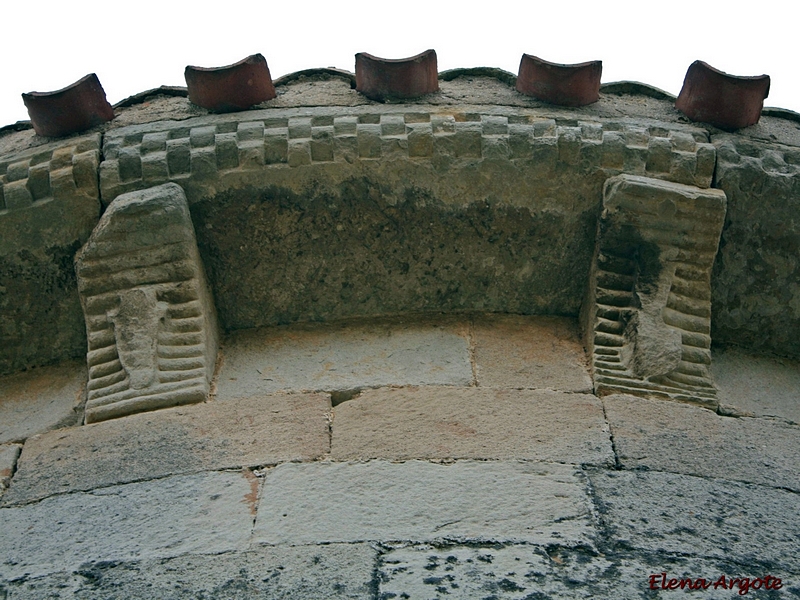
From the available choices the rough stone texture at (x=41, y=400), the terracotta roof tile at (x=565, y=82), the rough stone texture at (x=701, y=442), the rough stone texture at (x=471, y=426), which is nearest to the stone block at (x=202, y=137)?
the rough stone texture at (x=41, y=400)

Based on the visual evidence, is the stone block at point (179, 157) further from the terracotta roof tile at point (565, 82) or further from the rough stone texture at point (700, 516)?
the rough stone texture at point (700, 516)

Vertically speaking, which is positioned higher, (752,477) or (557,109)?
(557,109)

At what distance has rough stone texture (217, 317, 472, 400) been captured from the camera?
11.2 ft

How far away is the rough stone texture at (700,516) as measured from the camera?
253cm

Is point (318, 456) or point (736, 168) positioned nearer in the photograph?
point (318, 456)

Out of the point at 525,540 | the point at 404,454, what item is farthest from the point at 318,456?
the point at 525,540

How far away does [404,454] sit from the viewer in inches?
115

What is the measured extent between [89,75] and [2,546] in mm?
2004

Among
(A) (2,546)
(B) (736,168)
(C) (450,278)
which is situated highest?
(B) (736,168)

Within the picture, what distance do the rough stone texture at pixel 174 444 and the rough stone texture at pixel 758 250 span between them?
1520 mm

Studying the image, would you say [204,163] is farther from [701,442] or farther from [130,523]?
[701,442]

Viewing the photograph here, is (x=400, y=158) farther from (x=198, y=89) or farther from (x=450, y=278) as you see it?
(x=198, y=89)

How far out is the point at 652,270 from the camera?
11.5 feet
